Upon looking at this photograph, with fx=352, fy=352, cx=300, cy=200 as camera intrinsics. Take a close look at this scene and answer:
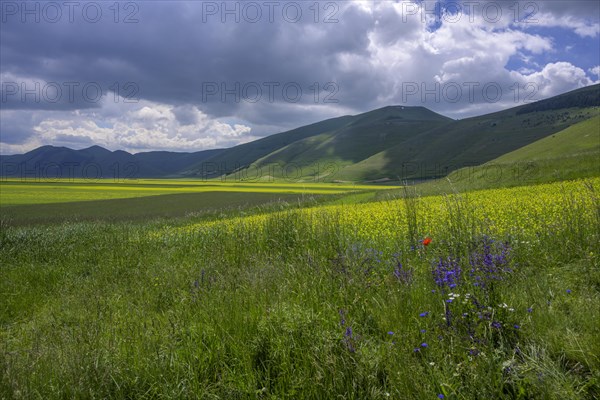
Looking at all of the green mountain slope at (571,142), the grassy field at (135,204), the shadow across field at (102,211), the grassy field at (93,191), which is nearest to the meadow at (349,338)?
the grassy field at (135,204)

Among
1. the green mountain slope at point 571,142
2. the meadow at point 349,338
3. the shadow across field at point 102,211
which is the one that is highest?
the green mountain slope at point 571,142

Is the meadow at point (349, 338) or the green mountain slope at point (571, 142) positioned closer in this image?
the meadow at point (349, 338)

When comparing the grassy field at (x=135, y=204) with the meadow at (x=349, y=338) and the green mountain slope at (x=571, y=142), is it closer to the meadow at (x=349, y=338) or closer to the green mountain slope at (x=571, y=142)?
the meadow at (x=349, y=338)

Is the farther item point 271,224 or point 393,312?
point 271,224

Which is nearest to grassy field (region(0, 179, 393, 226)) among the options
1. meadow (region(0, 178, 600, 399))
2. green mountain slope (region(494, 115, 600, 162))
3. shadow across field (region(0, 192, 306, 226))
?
shadow across field (region(0, 192, 306, 226))

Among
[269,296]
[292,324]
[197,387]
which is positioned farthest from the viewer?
[269,296]

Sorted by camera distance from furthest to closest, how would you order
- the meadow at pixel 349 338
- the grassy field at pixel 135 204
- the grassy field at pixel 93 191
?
the grassy field at pixel 93 191, the grassy field at pixel 135 204, the meadow at pixel 349 338

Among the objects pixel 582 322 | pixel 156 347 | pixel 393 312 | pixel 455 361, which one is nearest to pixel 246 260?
pixel 156 347

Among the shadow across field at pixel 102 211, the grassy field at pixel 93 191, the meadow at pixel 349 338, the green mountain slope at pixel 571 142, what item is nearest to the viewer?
the meadow at pixel 349 338

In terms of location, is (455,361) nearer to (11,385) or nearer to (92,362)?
(92,362)

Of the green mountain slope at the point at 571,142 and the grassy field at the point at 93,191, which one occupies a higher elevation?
the green mountain slope at the point at 571,142

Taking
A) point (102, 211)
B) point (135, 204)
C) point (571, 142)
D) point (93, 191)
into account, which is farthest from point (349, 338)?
point (571, 142)

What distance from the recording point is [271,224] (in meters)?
10.0

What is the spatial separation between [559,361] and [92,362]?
4.30m
